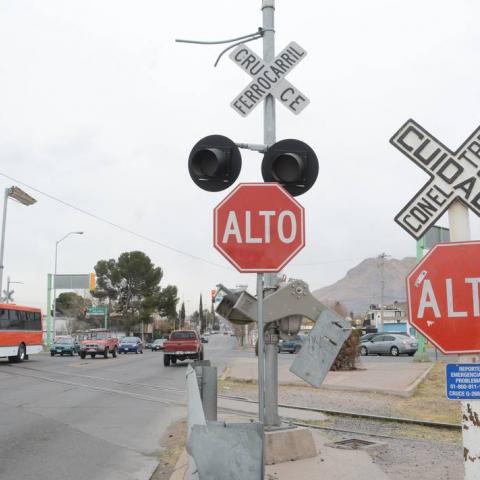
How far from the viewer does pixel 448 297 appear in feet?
13.5

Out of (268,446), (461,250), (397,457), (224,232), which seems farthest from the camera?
(397,457)

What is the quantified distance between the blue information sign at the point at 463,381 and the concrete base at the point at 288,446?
2.90m

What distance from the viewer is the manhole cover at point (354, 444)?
7781 mm

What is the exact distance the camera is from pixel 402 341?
36188 millimetres

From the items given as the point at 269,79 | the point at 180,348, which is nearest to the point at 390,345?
the point at 180,348

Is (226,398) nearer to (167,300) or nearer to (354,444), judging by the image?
(354,444)

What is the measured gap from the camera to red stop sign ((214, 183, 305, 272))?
4.95 meters

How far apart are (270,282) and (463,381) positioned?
9.95 ft

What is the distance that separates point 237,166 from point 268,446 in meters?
3.05

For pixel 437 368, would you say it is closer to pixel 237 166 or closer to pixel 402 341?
pixel 402 341

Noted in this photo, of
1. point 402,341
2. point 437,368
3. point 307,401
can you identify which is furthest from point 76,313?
point 307,401

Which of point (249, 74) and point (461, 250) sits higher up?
point (249, 74)

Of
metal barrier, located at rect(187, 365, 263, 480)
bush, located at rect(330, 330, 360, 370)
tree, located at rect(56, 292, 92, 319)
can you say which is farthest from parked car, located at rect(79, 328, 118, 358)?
tree, located at rect(56, 292, 92, 319)

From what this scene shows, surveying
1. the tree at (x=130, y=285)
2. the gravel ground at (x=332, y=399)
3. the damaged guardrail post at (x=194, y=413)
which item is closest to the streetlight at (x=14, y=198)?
the gravel ground at (x=332, y=399)
